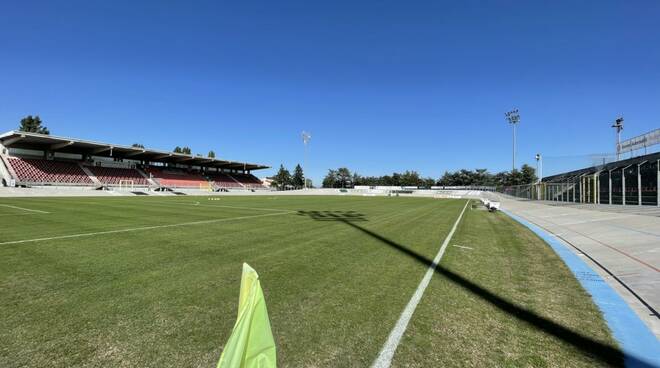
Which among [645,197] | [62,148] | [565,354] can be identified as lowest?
[565,354]

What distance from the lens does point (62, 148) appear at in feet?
170

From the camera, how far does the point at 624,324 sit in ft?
12.5

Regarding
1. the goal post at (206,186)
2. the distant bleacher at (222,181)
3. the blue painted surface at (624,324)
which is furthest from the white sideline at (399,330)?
the distant bleacher at (222,181)

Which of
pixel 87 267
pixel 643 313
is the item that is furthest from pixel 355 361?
pixel 87 267

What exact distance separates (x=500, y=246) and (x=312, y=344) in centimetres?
764

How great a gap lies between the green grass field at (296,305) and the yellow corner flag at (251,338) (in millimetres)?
1304

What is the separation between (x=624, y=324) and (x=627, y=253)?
4.68 metres

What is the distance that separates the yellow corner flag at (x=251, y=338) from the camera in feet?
5.35

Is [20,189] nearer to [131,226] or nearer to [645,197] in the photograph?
[131,226]

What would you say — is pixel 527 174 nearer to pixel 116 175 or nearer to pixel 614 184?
pixel 614 184

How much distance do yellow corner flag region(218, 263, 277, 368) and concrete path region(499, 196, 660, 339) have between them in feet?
14.2

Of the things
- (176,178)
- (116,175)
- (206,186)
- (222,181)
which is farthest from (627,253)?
(222,181)

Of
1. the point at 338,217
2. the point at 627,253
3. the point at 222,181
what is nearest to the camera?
the point at 627,253

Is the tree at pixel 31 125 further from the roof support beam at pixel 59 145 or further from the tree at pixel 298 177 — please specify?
the tree at pixel 298 177
